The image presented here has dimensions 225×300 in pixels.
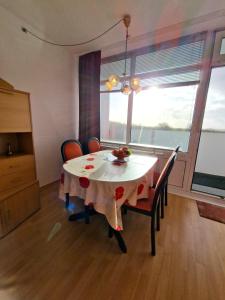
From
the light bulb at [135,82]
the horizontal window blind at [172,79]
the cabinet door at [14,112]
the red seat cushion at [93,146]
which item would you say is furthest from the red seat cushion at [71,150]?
the horizontal window blind at [172,79]

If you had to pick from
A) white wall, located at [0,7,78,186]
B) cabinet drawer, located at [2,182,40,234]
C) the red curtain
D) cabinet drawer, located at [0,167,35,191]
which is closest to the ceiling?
white wall, located at [0,7,78,186]

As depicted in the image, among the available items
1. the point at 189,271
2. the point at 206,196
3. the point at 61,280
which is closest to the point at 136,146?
the point at 206,196

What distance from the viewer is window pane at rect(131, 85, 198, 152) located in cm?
262

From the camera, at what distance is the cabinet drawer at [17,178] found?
161cm

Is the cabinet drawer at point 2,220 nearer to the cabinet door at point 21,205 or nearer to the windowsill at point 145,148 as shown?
the cabinet door at point 21,205

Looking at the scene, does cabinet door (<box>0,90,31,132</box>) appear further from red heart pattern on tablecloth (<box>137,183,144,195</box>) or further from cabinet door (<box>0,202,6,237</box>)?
red heart pattern on tablecloth (<box>137,183,144,195</box>)

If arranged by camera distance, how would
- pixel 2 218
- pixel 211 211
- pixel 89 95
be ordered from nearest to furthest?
1. pixel 2 218
2. pixel 211 211
3. pixel 89 95

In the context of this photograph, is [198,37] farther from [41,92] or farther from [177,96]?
[41,92]

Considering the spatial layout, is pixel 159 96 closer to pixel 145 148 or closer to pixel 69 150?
pixel 145 148

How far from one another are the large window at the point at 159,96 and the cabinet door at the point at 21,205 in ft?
6.94

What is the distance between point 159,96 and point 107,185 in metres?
2.31

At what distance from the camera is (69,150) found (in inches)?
88.6

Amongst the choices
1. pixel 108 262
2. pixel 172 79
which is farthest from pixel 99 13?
pixel 108 262

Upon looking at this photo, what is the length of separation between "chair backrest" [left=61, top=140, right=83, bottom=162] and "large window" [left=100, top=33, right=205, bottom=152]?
1.32 meters
